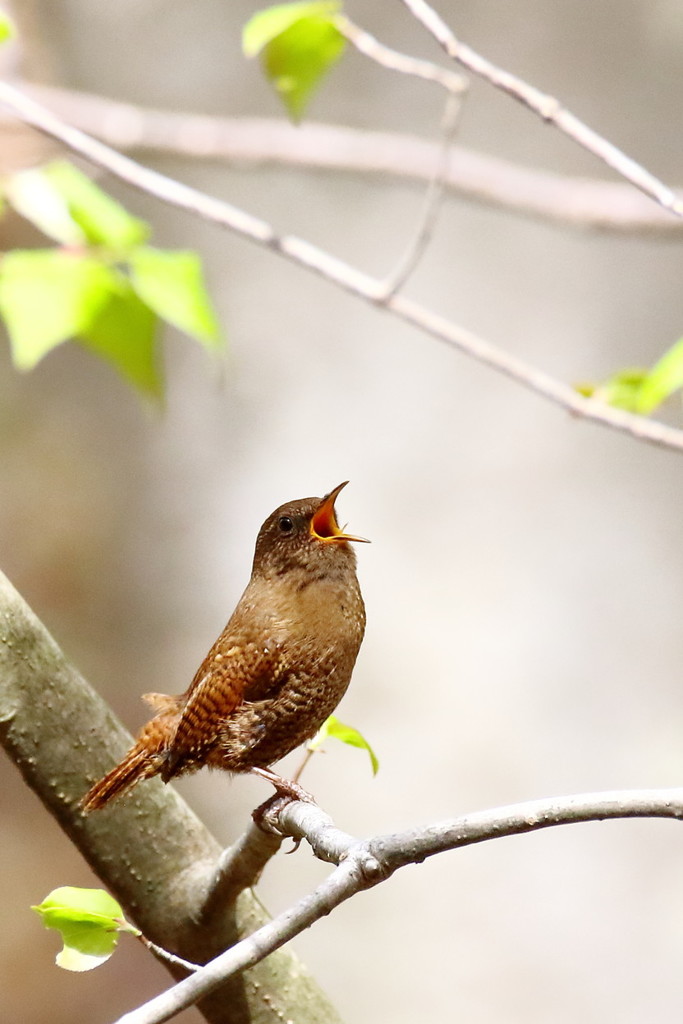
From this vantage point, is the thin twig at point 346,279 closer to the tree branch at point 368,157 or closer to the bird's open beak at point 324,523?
the bird's open beak at point 324,523

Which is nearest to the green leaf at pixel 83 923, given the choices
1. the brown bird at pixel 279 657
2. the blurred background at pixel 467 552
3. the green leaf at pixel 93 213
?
the brown bird at pixel 279 657

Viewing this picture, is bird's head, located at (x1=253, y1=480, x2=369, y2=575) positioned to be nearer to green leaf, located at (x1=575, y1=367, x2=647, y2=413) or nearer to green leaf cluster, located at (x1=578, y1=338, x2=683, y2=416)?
green leaf cluster, located at (x1=578, y1=338, x2=683, y2=416)

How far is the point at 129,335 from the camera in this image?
93 centimetres

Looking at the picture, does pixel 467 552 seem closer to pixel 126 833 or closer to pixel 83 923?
pixel 126 833

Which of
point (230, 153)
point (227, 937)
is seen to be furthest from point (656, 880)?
point (230, 153)

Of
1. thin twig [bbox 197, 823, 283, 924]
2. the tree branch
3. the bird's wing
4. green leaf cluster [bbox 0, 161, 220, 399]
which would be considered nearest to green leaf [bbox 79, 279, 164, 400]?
green leaf cluster [bbox 0, 161, 220, 399]

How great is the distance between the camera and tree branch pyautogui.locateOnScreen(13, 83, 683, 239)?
6.74 ft

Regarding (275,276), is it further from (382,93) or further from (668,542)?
(668,542)

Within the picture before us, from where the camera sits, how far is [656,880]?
7.86 feet

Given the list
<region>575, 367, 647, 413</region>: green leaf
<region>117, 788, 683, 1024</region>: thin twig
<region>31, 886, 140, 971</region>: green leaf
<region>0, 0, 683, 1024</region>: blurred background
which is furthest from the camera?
<region>0, 0, 683, 1024</region>: blurred background

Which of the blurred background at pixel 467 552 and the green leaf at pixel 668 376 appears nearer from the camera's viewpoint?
the green leaf at pixel 668 376

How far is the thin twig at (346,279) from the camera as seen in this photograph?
109 centimetres

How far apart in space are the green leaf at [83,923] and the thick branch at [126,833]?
253 mm

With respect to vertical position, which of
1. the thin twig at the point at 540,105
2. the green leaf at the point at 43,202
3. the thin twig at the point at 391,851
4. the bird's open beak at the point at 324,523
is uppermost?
the green leaf at the point at 43,202
